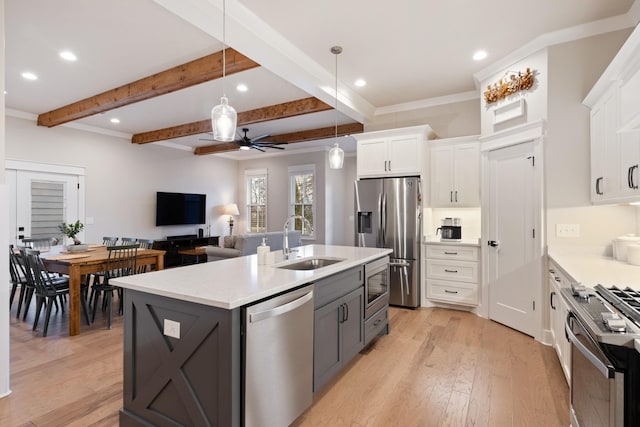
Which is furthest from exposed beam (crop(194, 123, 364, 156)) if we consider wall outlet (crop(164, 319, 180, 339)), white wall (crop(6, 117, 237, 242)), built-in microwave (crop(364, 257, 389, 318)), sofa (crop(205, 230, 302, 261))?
wall outlet (crop(164, 319, 180, 339))

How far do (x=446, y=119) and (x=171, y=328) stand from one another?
4.41 meters

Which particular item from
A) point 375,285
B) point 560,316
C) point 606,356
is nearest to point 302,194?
point 375,285

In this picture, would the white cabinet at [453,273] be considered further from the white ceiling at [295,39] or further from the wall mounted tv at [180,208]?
the wall mounted tv at [180,208]

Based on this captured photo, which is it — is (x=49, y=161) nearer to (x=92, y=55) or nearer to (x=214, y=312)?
(x=92, y=55)

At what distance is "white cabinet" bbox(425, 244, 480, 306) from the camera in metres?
4.03

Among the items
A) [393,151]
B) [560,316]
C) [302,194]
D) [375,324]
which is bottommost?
[375,324]

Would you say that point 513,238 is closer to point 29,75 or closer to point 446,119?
point 446,119

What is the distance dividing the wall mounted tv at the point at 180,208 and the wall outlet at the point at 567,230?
7.27 m

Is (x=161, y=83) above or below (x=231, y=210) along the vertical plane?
above

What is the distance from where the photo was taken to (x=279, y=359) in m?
1.74

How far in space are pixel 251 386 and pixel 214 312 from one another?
0.41m

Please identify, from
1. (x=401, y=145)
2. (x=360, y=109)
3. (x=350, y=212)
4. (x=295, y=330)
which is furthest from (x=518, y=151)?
(x=350, y=212)

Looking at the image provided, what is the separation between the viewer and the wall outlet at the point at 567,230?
2.97m

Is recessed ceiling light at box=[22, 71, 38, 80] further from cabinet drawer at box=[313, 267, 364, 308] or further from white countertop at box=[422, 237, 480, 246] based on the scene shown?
white countertop at box=[422, 237, 480, 246]
